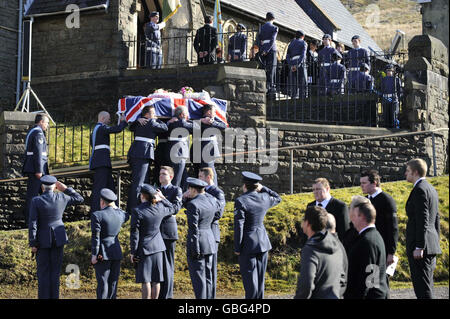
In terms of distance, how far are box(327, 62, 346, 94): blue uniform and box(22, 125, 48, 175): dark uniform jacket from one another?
732 cm

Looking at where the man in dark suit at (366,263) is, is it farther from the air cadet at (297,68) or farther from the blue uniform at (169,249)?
the air cadet at (297,68)

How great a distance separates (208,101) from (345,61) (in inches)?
197

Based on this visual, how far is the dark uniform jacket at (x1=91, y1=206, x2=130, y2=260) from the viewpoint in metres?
9.67

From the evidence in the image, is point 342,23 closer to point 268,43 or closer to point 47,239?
point 268,43

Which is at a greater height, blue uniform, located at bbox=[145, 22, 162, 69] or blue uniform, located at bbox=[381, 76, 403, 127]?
blue uniform, located at bbox=[145, 22, 162, 69]

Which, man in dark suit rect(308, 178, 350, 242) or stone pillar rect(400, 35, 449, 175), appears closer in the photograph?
man in dark suit rect(308, 178, 350, 242)

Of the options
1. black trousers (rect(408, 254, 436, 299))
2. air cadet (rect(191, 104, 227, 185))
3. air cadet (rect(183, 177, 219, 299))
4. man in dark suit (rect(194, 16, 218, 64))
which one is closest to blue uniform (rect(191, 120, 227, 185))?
air cadet (rect(191, 104, 227, 185))

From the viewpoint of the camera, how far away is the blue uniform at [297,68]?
58.2ft

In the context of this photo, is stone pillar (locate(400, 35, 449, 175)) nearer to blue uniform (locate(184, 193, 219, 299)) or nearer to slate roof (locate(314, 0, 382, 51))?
blue uniform (locate(184, 193, 219, 299))

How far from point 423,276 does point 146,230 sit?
331 centimetres

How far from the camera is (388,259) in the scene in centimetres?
898

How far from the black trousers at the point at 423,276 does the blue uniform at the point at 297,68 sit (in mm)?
8782

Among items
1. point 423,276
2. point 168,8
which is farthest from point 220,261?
point 168,8

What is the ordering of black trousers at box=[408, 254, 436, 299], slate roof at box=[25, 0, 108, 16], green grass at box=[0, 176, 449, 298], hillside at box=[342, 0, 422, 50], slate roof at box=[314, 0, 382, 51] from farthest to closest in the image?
hillside at box=[342, 0, 422, 50], slate roof at box=[314, 0, 382, 51], slate roof at box=[25, 0, 108, 16], green grass at box=[0, 176, 449, 298], black trousers at box=[408, 254, 436, 299]
